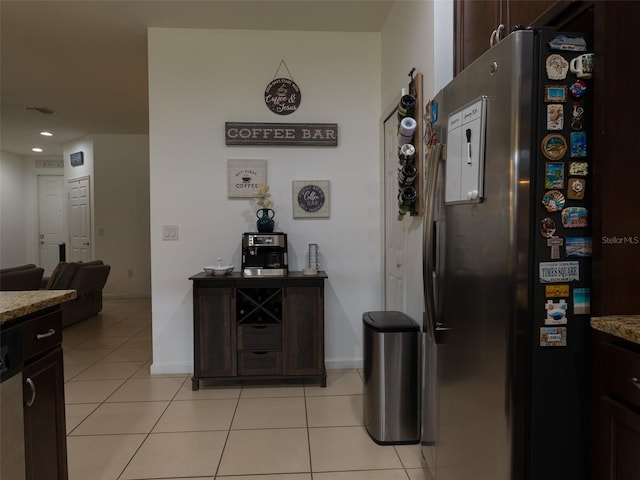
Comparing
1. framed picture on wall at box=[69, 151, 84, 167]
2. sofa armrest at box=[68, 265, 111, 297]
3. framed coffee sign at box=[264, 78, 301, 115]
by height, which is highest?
framed picture on wall at box=[69, 151, 84, 167]

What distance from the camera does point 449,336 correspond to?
1.44 meters

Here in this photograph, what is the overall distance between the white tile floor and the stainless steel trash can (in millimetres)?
89

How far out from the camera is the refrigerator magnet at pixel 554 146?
1.09 metres

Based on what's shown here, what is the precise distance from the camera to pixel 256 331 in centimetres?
281

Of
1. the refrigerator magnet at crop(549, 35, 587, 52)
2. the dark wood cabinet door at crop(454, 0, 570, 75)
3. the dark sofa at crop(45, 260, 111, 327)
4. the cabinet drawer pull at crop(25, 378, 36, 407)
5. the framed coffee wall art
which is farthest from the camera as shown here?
the dark sofa at crop(45, 260, 111, 327)

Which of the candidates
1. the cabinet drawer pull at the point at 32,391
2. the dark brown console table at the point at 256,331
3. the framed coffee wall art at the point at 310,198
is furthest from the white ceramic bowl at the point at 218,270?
the cabinet drawer pull at the point at 32,391

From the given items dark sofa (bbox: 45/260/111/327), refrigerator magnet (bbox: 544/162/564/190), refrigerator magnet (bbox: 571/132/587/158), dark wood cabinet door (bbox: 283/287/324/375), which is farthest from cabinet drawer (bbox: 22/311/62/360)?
dark sofa (bbox: 45/260/111/327)

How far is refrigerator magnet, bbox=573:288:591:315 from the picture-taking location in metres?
1.11

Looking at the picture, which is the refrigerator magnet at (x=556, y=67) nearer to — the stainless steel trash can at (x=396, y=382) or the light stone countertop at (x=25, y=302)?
the stainless steel trash can at (x=396, y=382)

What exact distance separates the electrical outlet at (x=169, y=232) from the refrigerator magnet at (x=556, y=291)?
109 inches

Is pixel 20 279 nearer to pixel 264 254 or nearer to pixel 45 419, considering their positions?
pixel 264 254

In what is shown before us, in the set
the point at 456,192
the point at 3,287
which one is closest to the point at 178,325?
the point at 3,287

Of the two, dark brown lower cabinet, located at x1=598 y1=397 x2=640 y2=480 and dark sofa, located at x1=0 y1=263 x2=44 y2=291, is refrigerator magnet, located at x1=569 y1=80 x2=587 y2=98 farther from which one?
dark sofa, located at x1=0 y1=263 x2=44 y2=291

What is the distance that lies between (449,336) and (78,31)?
3.61m
